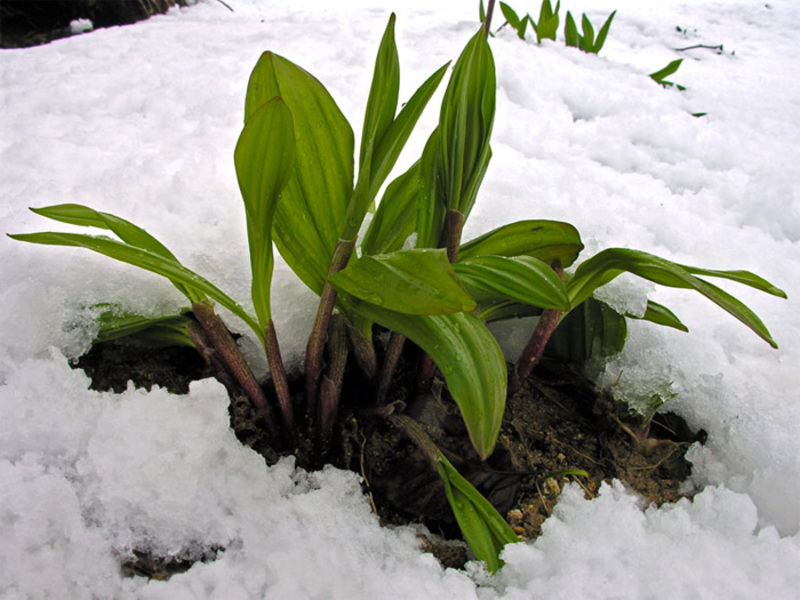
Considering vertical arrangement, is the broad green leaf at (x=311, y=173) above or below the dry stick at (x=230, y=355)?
above

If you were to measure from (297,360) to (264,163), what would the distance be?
355 mm

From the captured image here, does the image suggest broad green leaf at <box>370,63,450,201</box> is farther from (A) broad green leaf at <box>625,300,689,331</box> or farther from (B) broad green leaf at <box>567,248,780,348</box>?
(A) broad green leaf at <box>625,300,689,331</box>

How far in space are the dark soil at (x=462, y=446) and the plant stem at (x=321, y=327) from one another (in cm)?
7

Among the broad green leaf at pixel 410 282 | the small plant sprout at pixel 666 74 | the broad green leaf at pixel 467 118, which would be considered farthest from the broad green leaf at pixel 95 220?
the small plant sprout at pixel 666 74

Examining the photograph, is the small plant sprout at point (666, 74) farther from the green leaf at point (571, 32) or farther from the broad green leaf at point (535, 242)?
the broad green leaf at point (535, 242)

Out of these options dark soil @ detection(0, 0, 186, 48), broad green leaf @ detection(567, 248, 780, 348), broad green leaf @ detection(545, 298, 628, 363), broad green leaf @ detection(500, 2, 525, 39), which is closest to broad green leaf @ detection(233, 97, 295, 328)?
broad green leaf @ detection(567, 248, 780, 348)

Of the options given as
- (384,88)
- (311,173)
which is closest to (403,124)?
(384,88)

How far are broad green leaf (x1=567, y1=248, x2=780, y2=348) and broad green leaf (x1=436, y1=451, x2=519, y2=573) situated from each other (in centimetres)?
29

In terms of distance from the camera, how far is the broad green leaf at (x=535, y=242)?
708 millimetres

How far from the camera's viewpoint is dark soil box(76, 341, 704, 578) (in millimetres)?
722

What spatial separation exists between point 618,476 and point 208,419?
1.88 ft

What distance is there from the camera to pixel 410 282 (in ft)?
1.76

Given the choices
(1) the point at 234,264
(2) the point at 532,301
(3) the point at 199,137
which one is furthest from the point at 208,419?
(3) the point at 199,137

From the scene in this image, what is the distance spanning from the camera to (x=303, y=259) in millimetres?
750
